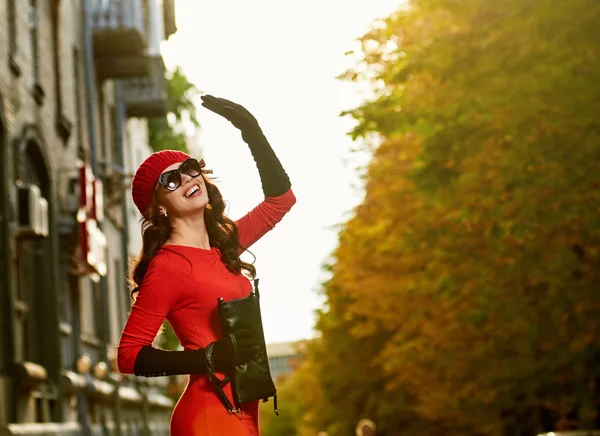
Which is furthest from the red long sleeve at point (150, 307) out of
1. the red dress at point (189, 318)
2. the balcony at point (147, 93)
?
the balcony at point (147, 93)

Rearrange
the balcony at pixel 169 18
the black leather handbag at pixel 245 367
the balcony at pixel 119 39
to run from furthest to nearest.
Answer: the balcony at pixel 169 18
the balcony at pixel 119 39
the black leather handbag at pixel 245 367

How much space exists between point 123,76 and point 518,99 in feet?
59.9

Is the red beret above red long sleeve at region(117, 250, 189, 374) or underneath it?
above

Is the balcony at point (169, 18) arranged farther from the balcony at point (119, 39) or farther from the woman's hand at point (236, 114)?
the woman's hand at point (236, 114)

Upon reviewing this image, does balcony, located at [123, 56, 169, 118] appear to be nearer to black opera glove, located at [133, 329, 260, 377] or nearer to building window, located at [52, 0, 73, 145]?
building window, located at [52, 0, 73, 145]

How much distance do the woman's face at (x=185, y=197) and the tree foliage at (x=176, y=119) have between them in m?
44.0

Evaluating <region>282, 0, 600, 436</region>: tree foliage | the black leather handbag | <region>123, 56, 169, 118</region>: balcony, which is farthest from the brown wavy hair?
<region>123, 56, 169, 118</region>: balcony

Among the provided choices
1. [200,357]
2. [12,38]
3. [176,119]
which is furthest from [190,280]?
[176,119]

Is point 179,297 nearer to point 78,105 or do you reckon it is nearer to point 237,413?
point 237,413

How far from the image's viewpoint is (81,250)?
22562 mm

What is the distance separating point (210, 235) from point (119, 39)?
24.8 meters

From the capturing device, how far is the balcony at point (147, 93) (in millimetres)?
34594

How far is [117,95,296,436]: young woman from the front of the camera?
3.97 meters

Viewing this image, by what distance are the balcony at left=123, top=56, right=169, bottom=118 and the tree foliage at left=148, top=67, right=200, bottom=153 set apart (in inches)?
480
